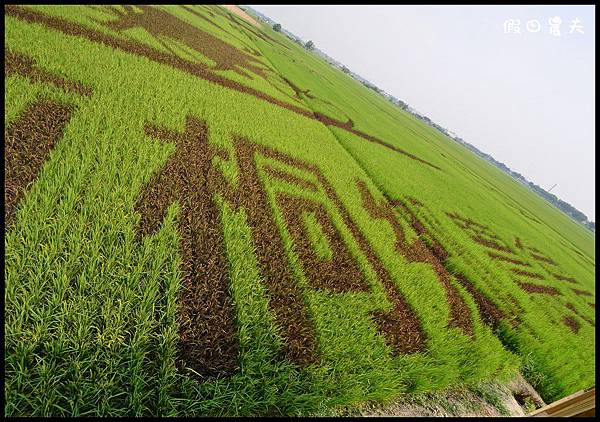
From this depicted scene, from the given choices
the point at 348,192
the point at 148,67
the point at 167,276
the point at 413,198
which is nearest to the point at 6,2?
the point at 148,67

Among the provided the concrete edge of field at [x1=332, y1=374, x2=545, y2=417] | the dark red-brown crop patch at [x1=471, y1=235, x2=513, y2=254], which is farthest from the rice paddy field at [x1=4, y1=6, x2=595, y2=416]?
the dark red-brown crop patch at [x1=471, y1=235, x2=513, y2=254]

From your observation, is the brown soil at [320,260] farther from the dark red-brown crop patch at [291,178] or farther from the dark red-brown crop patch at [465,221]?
the dark red-brown crop patch at [465,221]

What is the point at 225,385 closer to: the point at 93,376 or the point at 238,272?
the point at 93,376

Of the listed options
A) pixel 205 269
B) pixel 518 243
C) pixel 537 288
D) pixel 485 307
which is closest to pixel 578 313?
pixel 537 288

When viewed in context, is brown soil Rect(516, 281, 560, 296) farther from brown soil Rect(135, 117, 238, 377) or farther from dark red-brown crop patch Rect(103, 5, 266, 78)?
dark red-brown crop patch Rect(103, 5, 266, 78)

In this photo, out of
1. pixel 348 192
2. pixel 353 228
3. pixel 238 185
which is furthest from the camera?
pixel 348 192

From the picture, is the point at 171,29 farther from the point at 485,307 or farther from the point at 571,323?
the point at 571,323
